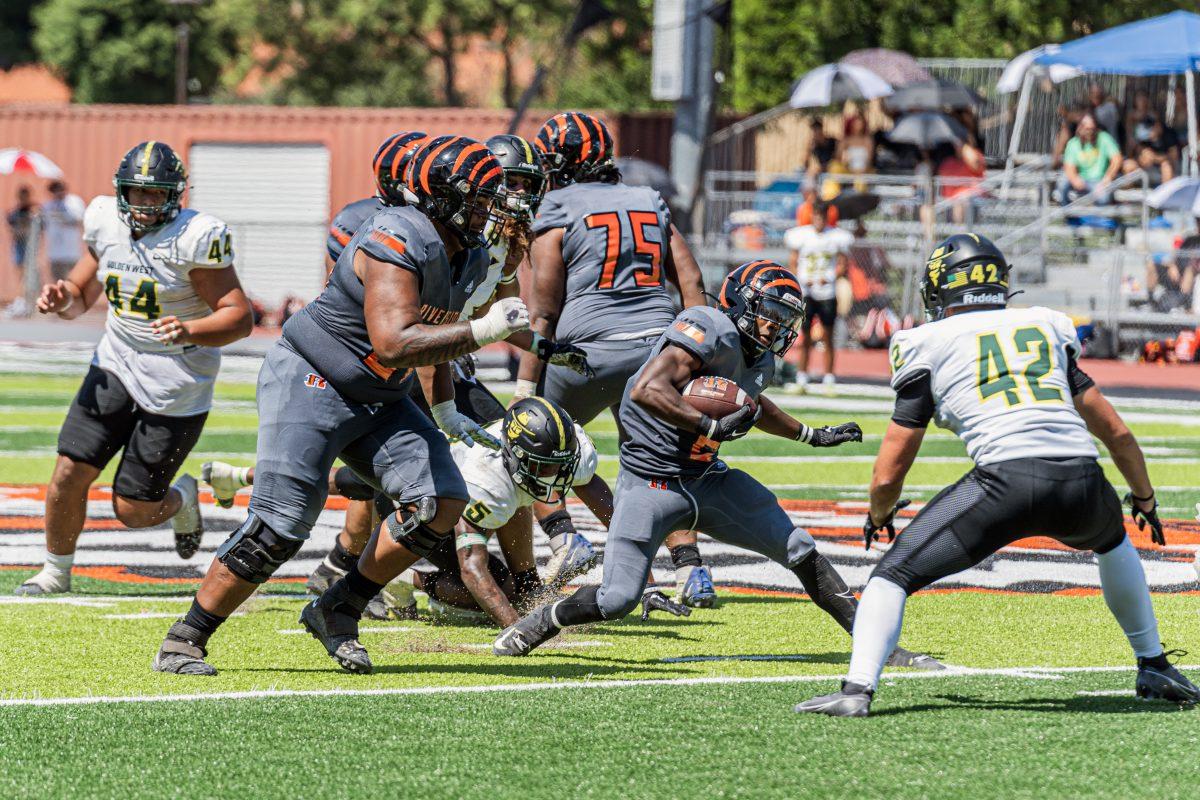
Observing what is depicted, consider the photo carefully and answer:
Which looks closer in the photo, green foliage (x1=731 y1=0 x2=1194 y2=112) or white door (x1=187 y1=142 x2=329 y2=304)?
green foliage (x1=731 y1=0 x2=1194 y2=112)

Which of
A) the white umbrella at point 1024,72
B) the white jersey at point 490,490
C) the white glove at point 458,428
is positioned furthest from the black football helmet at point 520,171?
the white umbrella at point 1024,72

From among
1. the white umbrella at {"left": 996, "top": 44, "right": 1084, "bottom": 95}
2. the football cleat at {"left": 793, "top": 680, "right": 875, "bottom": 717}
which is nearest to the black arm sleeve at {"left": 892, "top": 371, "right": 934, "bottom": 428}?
the football cleat at {"left": 793, "top": 680, "right": 875, "bottom": 717}

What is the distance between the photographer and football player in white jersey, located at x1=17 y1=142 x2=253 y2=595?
7910 mm

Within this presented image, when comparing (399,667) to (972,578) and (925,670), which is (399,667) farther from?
(972,578)

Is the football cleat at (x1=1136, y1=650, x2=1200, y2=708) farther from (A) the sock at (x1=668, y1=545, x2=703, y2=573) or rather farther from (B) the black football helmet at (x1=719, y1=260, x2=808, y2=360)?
(A) the sock at (x1=668, y1=545, x2=703, y2=573)

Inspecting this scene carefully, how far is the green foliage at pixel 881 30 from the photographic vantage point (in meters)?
31.2

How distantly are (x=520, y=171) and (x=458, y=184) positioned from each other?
151cm

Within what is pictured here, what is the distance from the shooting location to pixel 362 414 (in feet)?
20.7

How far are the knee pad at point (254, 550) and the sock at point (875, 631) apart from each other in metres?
1.98

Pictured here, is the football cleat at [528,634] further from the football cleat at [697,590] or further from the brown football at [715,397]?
the football cleat at [697,590]

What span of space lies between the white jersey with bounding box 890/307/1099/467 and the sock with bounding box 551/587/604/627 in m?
1.41

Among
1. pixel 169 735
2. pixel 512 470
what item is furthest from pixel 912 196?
pixel 169 735

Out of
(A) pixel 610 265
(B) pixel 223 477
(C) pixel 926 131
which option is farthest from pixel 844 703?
(C) pixel 926 131

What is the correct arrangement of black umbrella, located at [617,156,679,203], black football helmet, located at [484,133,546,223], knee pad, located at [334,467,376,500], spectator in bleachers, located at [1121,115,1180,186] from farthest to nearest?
1. spectator in bleachers, located at [1121,115,1180,186]
2. black umbrella, located at [617,156,679,203]
3. knee pad, located at [334,467,376,500]
4. black football helmet, located at [484,133,546,223]
